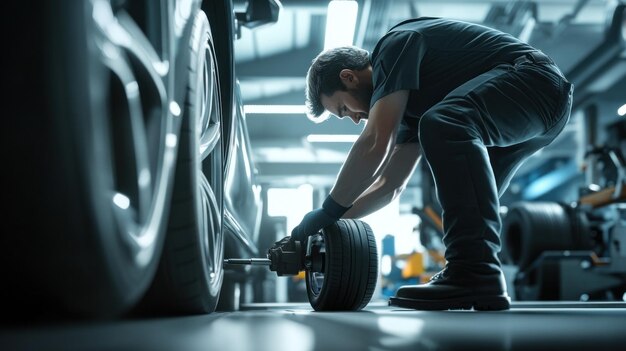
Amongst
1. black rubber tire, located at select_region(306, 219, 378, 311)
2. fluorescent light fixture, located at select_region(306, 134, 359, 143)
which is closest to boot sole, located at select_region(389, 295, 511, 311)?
black rubber tire, located at select_region(306, 219, 378, 311)

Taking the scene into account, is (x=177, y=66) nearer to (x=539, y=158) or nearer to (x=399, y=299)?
(x=399, y=299)

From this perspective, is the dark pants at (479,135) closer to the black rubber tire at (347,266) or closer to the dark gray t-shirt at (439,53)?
the dark gray t-shirt at (439,53)

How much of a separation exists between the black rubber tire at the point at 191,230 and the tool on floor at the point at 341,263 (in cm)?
45

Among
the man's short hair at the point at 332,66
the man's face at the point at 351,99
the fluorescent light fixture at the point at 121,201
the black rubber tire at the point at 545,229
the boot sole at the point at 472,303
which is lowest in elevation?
the black rubber tire at the point at 545,229

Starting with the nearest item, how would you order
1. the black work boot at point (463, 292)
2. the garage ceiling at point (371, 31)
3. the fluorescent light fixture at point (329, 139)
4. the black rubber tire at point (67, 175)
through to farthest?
the black rubber tire at point (67, 175), the black work boot at point (463, 292), the garage ceiling at point (371, 31), the fluorescent light fixture at point (329, 139)

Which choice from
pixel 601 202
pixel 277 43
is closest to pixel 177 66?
pixel 601 202

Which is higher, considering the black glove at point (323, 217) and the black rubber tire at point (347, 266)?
the black glove at point (323, 217)

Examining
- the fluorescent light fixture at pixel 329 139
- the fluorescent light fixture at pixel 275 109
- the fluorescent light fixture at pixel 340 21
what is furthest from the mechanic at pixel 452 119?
the fluorescent light fixture at pixel 329 139

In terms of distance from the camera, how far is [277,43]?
7781 mm

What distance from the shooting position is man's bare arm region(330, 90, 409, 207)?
1.78 m

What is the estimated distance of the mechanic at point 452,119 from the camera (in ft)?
5.24

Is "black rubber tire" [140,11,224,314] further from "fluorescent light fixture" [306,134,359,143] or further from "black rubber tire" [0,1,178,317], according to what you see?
"fluorescent light fixture" [306,134,359,143]

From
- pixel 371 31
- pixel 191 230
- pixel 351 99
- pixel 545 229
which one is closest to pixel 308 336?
pixel 191 230

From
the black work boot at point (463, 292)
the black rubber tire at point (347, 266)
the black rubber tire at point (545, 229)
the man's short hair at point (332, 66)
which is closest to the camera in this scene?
the black work boot at point (463, 292)
